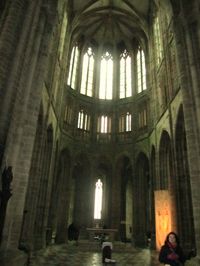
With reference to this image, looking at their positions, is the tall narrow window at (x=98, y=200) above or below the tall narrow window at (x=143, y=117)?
below

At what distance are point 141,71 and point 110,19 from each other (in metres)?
6.29

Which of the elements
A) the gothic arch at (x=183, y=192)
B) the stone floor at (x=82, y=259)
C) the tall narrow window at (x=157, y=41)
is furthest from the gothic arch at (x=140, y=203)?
the tall narrow window at (x=157, y=41)

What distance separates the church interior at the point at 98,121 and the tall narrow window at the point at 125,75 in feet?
0.39

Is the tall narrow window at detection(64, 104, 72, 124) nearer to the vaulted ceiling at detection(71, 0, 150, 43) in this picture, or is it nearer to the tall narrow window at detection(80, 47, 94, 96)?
the tall narrow window at detection(80, 47, 94, 96)

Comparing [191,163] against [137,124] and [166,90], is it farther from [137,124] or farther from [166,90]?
[137,124]

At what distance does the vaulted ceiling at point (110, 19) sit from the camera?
22844mm

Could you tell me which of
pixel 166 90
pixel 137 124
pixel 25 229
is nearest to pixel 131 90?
pixel 137 124

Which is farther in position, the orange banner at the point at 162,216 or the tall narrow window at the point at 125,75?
the tall narrow window at the point at 125,75

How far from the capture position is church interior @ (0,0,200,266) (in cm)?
988

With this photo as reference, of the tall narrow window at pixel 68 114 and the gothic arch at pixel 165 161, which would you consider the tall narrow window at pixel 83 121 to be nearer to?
the tall narrow window at pixel 68 114

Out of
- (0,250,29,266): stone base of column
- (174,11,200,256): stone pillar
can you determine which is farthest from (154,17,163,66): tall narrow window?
(0,250,29,266): stone base of column

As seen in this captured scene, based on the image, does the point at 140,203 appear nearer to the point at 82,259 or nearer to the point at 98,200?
the point at 98,200

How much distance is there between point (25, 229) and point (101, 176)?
15120mm

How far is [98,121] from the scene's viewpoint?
82.4 feet
